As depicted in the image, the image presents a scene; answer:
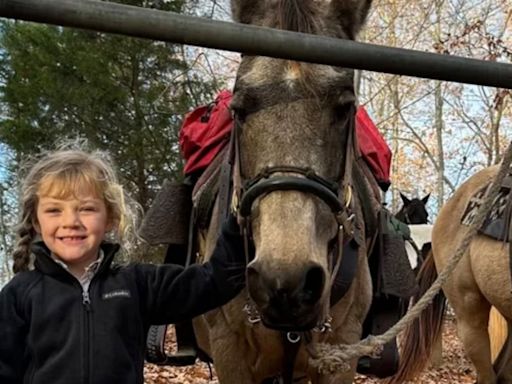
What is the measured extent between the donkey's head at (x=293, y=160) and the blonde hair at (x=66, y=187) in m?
0.46

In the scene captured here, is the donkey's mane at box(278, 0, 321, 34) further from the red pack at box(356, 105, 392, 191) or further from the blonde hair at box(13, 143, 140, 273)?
the red pack at box(356, 105, 392, 191)

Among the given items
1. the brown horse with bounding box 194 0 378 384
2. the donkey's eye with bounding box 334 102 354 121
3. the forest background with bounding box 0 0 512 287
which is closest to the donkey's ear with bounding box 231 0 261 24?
the brown horse with bounding box 194 0 378 384

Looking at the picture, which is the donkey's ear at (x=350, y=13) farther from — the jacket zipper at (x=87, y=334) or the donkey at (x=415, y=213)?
the donkey at (x=415, y=213)

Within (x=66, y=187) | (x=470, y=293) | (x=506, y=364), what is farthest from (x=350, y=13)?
(x=506, y=364)

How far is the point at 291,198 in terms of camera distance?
2.53 metres

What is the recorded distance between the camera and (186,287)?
2520 millimetres

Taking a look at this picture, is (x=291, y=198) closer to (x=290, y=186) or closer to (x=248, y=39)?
(x=290, y=186)

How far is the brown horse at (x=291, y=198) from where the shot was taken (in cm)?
246

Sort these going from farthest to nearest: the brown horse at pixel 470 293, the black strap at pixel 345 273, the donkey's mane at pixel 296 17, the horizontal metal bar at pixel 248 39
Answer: the brown horse at pixel 470 293 → the black strap at pixel 345 273 → the donkey's mane at pixel 296 17 → the horizontal metal bar at pixel 248 39

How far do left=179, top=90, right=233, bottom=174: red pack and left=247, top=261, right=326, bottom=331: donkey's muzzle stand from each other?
1513 millimetres

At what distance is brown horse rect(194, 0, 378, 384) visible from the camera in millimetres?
2465

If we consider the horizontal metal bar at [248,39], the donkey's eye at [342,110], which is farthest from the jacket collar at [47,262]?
the horizontal metal bar at [248,39]

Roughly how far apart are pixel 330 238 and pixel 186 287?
570 millimetres

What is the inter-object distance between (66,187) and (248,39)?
109 cm
